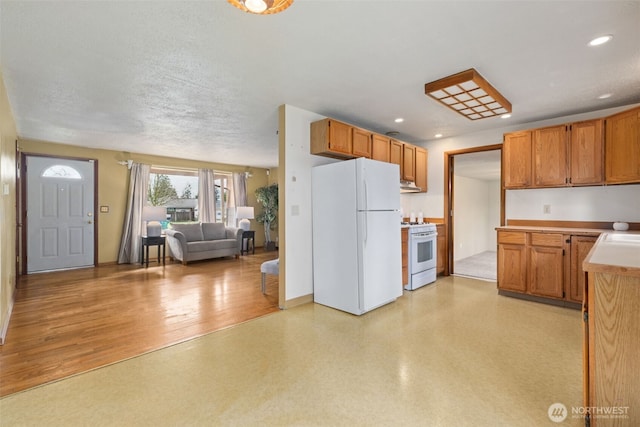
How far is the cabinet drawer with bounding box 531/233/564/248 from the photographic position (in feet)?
11.7

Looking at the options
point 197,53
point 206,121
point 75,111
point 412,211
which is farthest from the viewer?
point 412,211

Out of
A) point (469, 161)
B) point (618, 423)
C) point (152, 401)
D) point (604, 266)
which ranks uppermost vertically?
point (469, 161)

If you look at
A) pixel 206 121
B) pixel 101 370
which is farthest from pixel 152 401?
pixel 206 121

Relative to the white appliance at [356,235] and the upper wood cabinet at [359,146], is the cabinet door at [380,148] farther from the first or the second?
the white appliance at [356,235]

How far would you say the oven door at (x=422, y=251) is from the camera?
4.29m

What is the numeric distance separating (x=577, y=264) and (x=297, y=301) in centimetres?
328

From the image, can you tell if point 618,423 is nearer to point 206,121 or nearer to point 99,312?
point 99,312

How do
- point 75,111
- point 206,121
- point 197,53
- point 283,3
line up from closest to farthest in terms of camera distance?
point 283,3
point 197,53
point 75,111
point 206,121

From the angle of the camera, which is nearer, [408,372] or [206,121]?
[408,372]

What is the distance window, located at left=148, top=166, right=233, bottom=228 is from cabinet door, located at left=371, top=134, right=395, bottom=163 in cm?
511

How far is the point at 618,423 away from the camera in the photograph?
4.17 ft

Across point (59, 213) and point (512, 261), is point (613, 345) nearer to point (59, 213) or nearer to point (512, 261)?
point (512, 261)

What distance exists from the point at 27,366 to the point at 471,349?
11.4ft

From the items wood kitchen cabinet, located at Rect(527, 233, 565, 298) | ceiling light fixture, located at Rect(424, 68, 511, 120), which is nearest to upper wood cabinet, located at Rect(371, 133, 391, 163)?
ceiling light fixture, located at Rect(424, 68, 511, 120)
